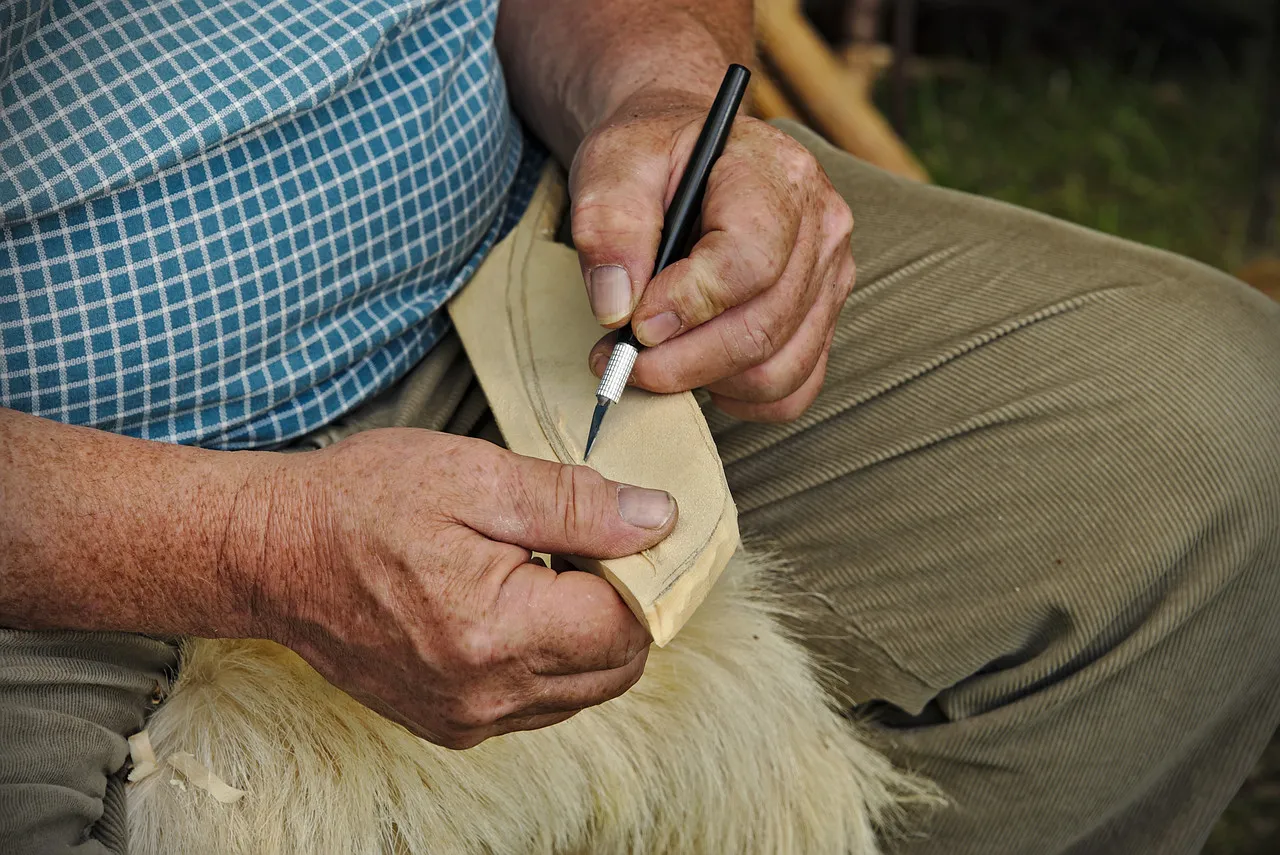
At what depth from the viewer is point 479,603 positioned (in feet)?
2.08

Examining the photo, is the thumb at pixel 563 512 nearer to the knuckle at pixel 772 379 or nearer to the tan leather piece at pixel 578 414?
the tan leather piece at pixel 578 414

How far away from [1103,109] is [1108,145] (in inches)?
7.9

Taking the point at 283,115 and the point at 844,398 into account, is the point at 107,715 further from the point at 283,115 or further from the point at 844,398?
the point at 844,398

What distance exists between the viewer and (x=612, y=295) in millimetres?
704

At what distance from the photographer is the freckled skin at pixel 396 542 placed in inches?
24.8

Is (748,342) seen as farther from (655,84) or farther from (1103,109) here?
(1103,109)

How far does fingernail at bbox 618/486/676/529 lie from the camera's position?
2.14ft

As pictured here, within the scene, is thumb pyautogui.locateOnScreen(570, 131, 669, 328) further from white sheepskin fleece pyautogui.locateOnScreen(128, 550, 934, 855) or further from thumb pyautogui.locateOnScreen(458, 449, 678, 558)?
white sheepskin fleece pyautogui.locateOnScreen(128, 550, 934, 855)

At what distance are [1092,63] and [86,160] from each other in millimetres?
2746

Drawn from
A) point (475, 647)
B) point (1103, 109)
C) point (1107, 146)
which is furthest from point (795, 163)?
point (1103, 109)

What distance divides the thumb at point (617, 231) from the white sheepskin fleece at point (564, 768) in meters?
0.25

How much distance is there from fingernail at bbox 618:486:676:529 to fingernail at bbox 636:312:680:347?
10cm

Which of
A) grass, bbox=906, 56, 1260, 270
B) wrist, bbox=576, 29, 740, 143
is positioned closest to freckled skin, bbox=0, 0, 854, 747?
wrist, bbox=576, 29, 740, 143

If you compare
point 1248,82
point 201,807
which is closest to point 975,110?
point 1248,82
